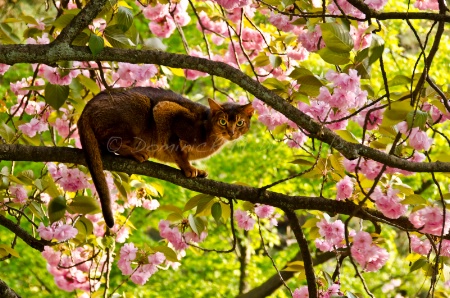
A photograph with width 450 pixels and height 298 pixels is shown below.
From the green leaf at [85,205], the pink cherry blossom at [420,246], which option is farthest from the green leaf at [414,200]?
the green leaf at [85,205]

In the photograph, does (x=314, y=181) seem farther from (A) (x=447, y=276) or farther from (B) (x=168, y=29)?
(A) (x=447, y=276)

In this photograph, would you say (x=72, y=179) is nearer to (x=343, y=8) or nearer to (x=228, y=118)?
(x=228, y=118)

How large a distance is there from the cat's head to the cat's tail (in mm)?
835

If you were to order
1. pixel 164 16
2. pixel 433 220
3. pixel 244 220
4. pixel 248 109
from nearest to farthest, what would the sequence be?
1. pixel 433 220
2. pixel 248 109
3. pixel 244 220
4. pixel 164 16

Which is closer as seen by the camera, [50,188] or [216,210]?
[216,210]

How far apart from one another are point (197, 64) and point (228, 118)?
4.54ft

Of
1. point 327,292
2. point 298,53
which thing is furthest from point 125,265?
point 298,53

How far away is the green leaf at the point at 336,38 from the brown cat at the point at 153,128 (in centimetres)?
107

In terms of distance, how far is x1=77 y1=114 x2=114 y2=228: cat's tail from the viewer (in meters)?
3.35

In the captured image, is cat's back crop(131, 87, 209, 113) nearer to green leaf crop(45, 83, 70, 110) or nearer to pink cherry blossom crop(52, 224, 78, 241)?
green leaf crop(45, 83, 70, 110)

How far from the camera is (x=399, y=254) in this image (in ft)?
35.9

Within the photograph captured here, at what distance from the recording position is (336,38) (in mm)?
2836

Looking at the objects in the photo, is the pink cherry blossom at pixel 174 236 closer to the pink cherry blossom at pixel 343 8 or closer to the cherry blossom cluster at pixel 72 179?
the cherry blossom cluster at pixel 72 179

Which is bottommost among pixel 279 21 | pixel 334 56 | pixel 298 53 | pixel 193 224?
pixel 193 224
